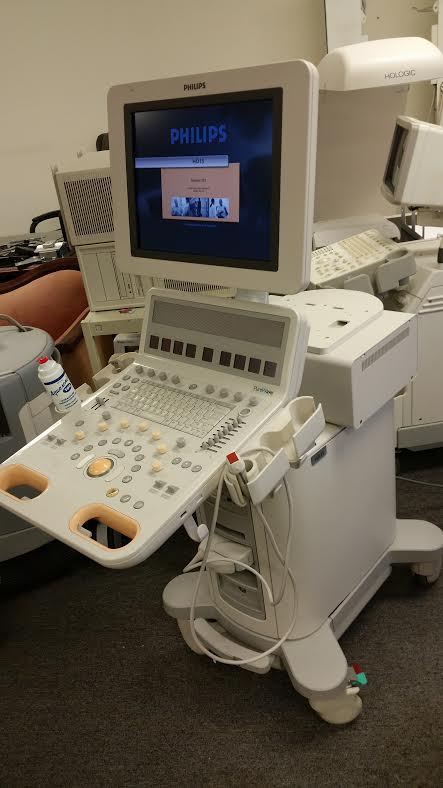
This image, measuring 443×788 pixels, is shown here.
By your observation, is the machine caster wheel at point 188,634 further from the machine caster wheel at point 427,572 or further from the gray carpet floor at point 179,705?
the machine caster wheel at point 427,572

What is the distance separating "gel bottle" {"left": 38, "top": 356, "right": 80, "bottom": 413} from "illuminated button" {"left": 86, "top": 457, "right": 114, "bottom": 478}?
16 cm

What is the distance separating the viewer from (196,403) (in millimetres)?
1094

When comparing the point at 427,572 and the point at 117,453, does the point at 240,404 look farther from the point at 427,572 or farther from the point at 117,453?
the point at 427,572

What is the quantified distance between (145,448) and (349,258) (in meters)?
1.02

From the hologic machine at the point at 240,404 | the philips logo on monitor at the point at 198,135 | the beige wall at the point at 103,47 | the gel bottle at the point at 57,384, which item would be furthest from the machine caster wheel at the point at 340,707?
the beige wall at the point at 103,47

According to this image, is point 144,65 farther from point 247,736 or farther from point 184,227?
point 247,736

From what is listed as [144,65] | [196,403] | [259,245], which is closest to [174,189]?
[259,245]

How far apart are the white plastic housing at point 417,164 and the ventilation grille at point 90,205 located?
0.86m

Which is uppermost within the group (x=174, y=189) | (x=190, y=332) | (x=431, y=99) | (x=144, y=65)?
(x=144, y=65)

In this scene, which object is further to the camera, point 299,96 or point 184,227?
point 184,227

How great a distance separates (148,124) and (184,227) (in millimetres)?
205

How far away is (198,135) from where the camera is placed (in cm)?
103

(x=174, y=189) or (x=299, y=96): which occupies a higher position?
(x=299, y=96)

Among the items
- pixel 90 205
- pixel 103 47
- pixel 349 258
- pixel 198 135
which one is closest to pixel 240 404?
pixel 198 135
